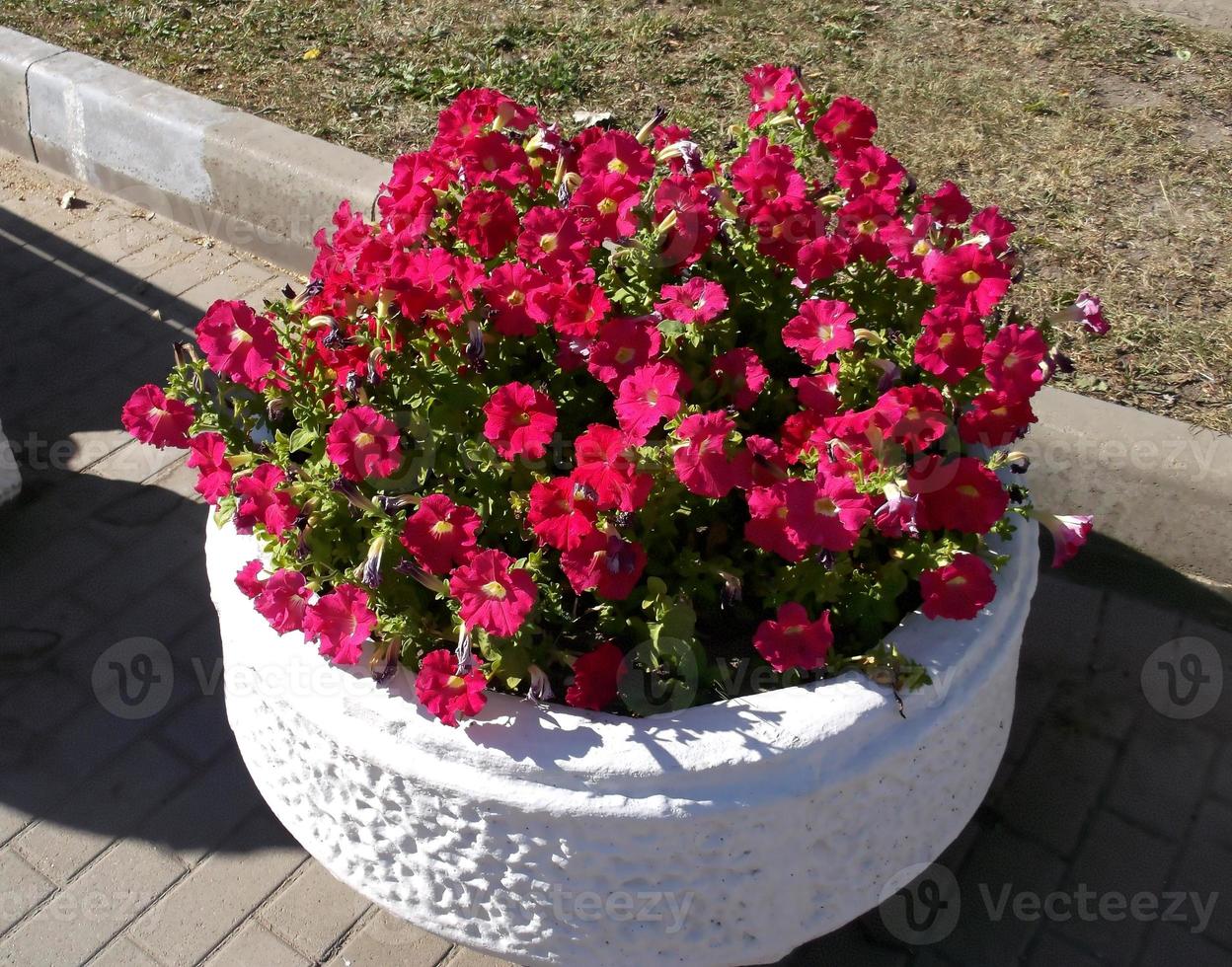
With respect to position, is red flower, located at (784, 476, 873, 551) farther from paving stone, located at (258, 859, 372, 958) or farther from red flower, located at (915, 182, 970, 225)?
paving stone, located at (258, 859, 372, 958)

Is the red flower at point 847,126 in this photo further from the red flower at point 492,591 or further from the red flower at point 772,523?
the red flower at point 492,591

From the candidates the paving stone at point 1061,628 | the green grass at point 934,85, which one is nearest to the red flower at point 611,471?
the paving stone at point 1061,628

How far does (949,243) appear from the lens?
2.07 metres

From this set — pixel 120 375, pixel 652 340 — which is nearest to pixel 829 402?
pixel 652 340

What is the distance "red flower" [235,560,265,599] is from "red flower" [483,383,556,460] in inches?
17.5

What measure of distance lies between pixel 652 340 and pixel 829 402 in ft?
0.98

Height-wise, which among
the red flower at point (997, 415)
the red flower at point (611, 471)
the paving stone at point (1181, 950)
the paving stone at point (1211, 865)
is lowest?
the paving stone at point (1181, 950)

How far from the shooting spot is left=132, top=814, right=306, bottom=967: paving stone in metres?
2.32

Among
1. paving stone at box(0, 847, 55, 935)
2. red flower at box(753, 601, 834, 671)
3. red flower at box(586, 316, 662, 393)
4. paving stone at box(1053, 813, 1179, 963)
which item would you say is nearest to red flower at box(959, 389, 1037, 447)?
red flower at box(753, 601, 834, 671)

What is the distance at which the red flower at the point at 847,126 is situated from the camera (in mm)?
2162

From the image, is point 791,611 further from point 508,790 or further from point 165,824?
point 165,824

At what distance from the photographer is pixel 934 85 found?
4.39m

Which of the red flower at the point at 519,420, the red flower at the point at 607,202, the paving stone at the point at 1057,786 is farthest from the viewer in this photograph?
the paving stone at the point at 1057,786

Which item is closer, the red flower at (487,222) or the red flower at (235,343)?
the red flower at (235,343)
